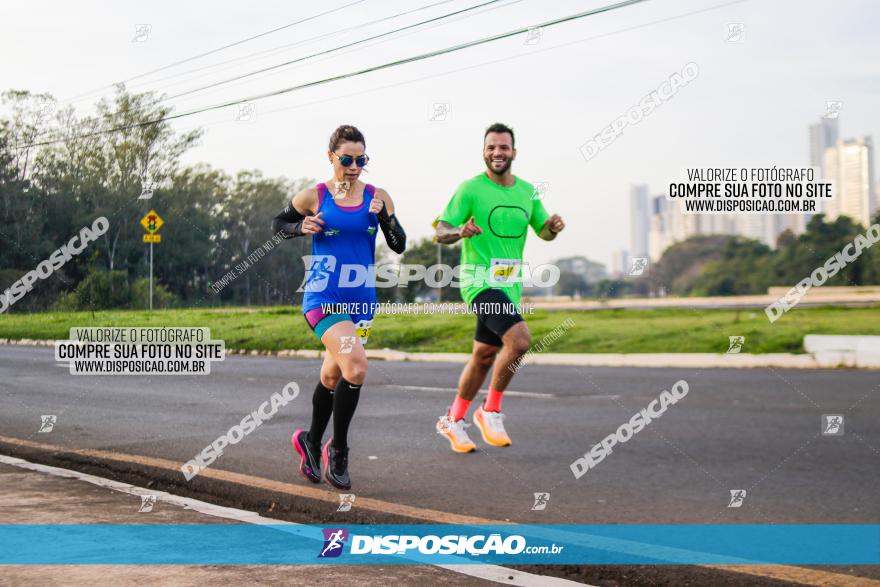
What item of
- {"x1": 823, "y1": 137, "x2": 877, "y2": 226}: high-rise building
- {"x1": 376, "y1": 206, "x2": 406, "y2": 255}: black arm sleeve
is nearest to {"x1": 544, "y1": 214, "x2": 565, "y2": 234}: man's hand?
{"x1": 376, "y1": 206, "x2": 406, "y2": 255}: black arm sleeve

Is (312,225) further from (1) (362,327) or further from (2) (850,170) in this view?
(2) (850,170)

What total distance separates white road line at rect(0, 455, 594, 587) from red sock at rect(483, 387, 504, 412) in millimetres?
1882

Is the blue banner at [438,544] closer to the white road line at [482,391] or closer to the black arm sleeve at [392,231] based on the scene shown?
the black arm sleeve at [392,231]

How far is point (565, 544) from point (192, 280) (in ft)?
41.0

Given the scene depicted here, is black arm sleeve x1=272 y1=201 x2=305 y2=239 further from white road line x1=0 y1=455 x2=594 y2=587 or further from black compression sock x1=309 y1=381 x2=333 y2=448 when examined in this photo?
white road line x1=0 y1=455 x2=594 y2=587

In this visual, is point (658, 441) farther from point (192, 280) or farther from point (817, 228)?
point (817, 228)

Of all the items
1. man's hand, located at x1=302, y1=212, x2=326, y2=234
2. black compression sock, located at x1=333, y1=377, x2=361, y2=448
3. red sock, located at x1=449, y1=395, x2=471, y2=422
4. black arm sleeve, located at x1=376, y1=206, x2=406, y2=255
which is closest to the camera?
man's hand, located at x1=302, y1=212, x2=326, y2=234

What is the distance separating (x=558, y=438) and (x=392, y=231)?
3.51 metres

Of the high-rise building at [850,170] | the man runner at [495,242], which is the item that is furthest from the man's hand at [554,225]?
the high-rise building at [850,170]

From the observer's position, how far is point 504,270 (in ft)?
19.2

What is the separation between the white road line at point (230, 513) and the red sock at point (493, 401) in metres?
1.88

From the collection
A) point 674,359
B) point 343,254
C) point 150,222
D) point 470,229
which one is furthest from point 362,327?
point 674,359

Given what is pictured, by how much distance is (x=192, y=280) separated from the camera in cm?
1580

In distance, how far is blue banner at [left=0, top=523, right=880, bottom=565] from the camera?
4086 millimetres
